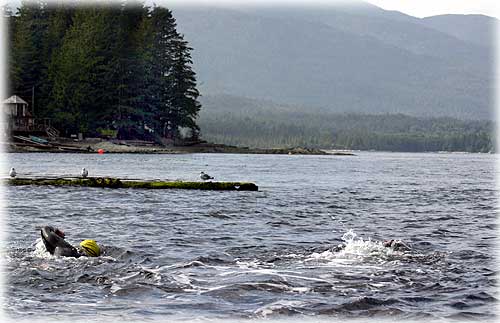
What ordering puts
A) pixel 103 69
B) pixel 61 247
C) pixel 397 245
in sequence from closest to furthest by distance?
pixel 61 247 < pixel 397 245 < pixel 103 69

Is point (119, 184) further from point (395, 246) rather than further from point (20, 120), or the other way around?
point (20, 120)

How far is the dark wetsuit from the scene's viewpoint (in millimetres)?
22938

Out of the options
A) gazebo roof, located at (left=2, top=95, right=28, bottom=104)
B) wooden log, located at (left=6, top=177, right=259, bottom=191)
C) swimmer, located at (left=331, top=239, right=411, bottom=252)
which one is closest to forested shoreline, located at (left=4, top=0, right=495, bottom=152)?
gazebo roof, located at (left=2, top=95, right=28, bottom=104)

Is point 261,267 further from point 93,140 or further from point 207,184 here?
point 93,140

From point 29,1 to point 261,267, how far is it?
11313cm

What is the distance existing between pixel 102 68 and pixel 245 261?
9650cm

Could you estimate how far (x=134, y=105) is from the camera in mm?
122562

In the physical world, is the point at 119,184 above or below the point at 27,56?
below

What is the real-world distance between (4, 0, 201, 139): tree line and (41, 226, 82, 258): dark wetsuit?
90838 millimetres

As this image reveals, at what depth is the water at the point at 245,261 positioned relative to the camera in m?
17.9

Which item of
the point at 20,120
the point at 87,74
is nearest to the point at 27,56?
the point at 87,74

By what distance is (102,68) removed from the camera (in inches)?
4574

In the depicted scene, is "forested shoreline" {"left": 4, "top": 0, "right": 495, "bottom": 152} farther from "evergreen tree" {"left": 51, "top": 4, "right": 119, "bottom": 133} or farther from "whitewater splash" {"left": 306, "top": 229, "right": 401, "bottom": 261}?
"whitewater splash" {"left": 306, "top": 229, "right": 401, "bottom": 261}

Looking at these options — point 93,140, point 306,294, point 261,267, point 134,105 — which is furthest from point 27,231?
point 134,105
